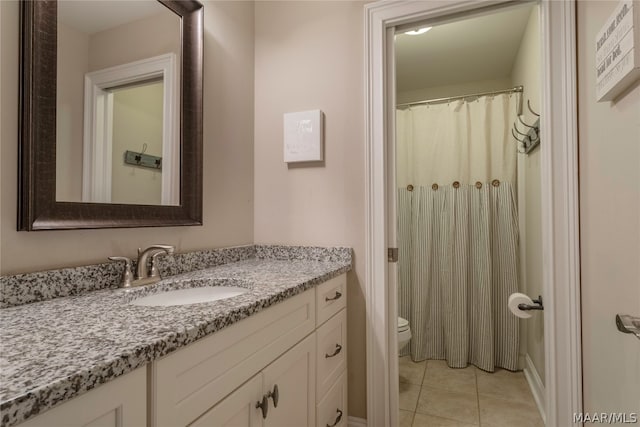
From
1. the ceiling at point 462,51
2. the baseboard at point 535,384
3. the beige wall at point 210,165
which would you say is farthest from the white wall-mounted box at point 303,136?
the baseboard at point 535,384

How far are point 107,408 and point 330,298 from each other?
36.7 inches

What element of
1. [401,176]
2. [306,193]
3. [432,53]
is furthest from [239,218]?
[432,53]

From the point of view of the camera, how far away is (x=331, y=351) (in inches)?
53.8

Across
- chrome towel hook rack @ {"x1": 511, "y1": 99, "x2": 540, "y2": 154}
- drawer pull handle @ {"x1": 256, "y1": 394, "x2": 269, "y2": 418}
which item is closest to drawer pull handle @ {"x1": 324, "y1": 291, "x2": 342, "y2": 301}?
drawer pull handle @ {"x1": 256, "y1": 394, "x2": 269, "y2": 418}

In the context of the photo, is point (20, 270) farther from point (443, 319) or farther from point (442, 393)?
point (443, 319)

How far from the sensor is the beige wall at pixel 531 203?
183 cm

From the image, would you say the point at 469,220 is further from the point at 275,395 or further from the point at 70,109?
the point at 70,109

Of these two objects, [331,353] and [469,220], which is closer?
[331,353]

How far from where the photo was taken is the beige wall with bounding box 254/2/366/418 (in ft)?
5.25

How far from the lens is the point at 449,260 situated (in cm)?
250

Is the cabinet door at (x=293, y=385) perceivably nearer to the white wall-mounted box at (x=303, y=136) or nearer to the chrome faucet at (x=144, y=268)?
the chrome faucet at (x=144, y=268)

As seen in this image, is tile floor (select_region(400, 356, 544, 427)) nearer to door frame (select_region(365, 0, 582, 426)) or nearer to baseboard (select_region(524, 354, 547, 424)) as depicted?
baseboard (select_region(524, 354, 547, 424))

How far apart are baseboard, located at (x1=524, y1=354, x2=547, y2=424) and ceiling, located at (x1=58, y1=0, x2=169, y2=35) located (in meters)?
2.61

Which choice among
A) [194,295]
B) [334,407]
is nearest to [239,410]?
[194,295]
